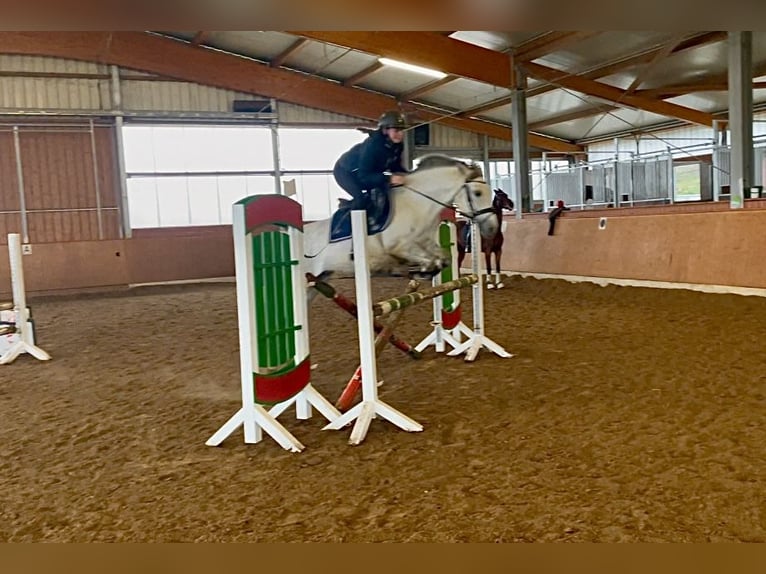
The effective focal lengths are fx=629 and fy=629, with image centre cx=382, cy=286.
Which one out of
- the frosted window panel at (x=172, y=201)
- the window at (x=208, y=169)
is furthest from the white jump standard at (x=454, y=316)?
the frosted window panel at (x=172, y=201)

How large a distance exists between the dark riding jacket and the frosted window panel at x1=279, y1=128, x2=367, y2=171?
1091cm

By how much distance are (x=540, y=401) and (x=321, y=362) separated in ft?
5.85

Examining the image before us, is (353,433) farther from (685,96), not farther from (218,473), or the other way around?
(685,96)

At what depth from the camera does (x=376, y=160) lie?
4430 millimetres

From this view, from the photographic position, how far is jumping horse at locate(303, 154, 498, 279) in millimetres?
4637

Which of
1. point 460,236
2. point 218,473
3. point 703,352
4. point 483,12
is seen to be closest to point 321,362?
point 218,473

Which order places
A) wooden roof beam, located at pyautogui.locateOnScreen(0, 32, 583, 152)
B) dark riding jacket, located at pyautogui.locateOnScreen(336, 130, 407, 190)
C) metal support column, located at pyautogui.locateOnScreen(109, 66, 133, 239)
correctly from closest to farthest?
dark riding jacket, located at pyautogui.locateOnScreen(336, 130, 407, 190) → wooden roof beam, located at pyautogui.locateOnScreen(0, 32, 583, 152) → metal support column, located at pyautogui.locateOnScreen(109, 66, 133, 239)

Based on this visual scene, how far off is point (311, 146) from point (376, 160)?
37.9 feet

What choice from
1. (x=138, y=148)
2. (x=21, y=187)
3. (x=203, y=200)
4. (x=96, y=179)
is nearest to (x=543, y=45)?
(x=203, y=200)

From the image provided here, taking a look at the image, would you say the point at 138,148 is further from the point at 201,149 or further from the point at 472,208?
the point at 472,208

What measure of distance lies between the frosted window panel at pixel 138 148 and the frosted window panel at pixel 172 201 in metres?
0.45

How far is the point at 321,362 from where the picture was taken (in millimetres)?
4449

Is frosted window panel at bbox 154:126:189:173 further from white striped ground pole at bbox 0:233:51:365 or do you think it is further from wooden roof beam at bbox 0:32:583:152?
white striped ground pole at bbox 0:233:51:365

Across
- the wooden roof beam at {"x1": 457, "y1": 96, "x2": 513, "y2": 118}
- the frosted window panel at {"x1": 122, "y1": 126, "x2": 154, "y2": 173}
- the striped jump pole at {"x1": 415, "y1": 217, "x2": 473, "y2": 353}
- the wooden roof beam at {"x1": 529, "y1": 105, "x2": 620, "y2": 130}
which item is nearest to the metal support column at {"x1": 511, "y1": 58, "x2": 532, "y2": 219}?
the wooden roof beam at {"x1": 457, "y1": 96, "x2": 513, "y2": 118}
